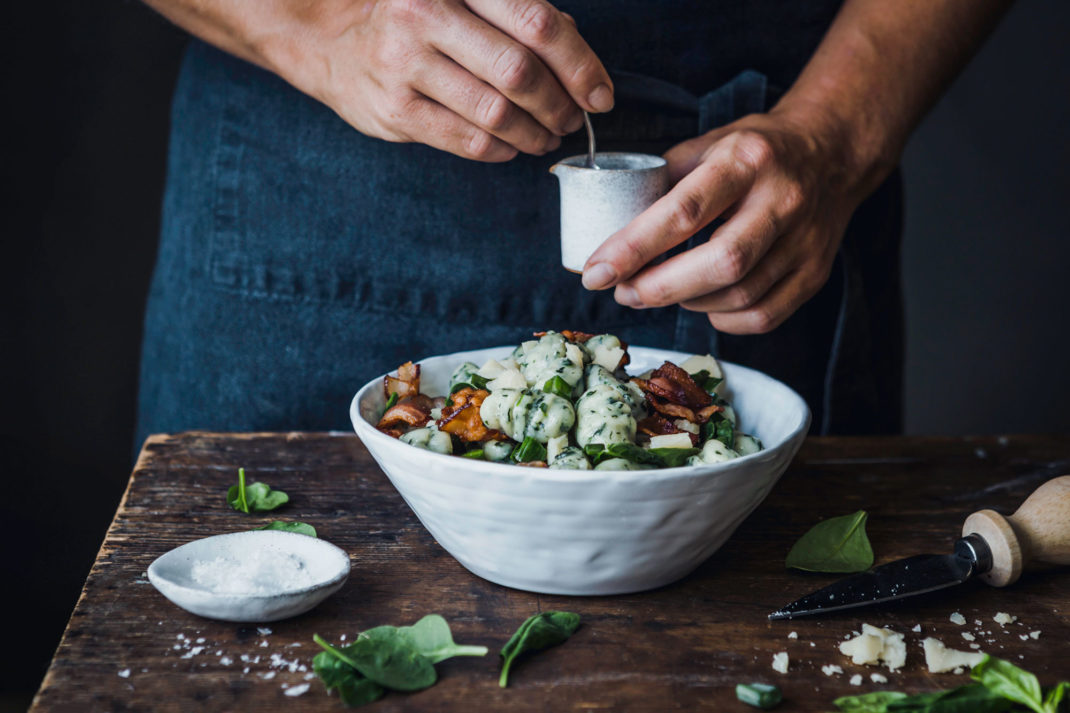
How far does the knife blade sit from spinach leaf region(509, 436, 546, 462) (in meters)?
0.29

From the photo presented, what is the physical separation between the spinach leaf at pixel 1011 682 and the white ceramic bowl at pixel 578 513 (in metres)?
0.27

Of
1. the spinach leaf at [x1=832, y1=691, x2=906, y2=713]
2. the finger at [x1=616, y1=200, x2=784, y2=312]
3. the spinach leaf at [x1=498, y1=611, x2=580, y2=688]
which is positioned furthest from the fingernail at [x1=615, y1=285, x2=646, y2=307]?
the spinach leaf at [x1=832, y1=691, x2=906, y2=713]

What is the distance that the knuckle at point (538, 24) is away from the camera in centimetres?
110

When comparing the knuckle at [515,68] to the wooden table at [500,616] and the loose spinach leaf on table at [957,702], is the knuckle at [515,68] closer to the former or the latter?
→ the wooden table at [500,616]

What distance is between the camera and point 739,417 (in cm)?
127

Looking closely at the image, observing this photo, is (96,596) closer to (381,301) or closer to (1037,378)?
(381,301)

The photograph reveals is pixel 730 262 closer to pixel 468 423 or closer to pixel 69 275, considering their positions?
pixel 468 423

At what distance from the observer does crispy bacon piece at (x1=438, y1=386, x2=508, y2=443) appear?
1071mm

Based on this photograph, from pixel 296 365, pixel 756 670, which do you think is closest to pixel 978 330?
pixel 296 365

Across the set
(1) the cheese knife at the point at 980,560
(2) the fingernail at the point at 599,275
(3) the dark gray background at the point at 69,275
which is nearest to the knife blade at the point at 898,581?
(1) the cheese knife at the point at 980,560

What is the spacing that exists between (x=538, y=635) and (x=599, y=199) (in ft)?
1.74

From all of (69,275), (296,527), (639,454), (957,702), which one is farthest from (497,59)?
(69,275)

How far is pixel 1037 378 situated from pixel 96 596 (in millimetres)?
3118

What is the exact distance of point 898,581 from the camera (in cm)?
101
